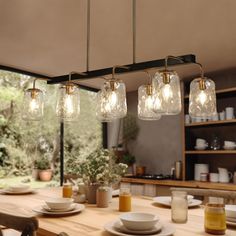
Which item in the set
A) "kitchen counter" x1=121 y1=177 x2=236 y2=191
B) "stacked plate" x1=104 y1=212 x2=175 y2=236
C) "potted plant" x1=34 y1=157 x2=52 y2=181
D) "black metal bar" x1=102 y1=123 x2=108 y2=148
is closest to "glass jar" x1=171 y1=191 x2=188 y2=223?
"stacked plate" x1=104 y1=212 x2=175 y2=236

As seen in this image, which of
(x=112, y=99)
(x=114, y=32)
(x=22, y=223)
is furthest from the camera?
(x=114, y=32)

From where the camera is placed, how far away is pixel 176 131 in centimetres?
472

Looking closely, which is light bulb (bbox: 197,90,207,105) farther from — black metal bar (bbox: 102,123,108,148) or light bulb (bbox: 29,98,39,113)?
black metal bar (bbox: 102,123,108,148)

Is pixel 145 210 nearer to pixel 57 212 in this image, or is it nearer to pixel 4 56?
pixel 57 212

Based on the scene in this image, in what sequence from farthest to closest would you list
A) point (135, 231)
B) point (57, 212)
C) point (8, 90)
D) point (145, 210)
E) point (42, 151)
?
point (42, 151) → point (8, 90) → point (145, 210) → point (57, 212) → point (135, 231)

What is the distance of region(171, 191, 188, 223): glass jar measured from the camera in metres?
1.76

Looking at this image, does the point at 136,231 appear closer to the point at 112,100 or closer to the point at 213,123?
the point at 112,100

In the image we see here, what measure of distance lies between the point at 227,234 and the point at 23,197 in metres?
1.71

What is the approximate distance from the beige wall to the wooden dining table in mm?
2176

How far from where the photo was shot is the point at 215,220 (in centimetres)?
154

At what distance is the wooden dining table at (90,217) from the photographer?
1.61m

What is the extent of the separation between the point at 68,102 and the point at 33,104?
0.27m

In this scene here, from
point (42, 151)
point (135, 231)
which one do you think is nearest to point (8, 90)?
point (42, 151)

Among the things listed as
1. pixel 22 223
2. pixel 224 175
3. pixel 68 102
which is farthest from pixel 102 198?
pixel 224 175
